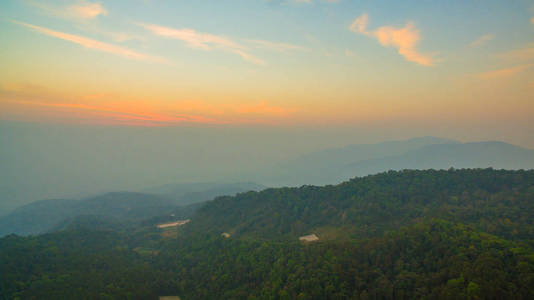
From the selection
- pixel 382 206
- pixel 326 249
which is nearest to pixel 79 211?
pixel 326 249

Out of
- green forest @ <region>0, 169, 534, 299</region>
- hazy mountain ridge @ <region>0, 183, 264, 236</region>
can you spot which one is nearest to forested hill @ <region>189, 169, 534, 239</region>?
green forest @ <region>0, 169, 534, 299</region>

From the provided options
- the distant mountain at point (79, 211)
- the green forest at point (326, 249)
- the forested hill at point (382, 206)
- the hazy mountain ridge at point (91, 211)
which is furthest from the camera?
the distant mountain at point (79, 211)

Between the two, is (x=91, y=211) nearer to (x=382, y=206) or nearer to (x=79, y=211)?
(x=79, y=211)

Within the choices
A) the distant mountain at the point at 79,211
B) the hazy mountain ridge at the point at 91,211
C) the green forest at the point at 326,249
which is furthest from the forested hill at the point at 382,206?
the distant mountain at the point at 79,211

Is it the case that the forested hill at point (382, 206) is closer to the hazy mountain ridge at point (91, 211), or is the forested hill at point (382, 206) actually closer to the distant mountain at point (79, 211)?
the hazy mountain ridge at point (91, 211)

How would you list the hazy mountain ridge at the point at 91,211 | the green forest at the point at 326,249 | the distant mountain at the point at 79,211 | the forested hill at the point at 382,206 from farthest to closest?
the distant mountain at the point at 79,211
the hazy mountain ridge at the point at 91,211
the forested hill at the point at 382,206
the green forest at the point at 326,249

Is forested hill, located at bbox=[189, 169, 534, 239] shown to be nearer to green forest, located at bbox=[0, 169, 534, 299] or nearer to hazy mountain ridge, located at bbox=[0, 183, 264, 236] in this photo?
green forest, located at bbox=[0, 169, 534, 299]

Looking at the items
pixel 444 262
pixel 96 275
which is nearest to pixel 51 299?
pixel 96 275
